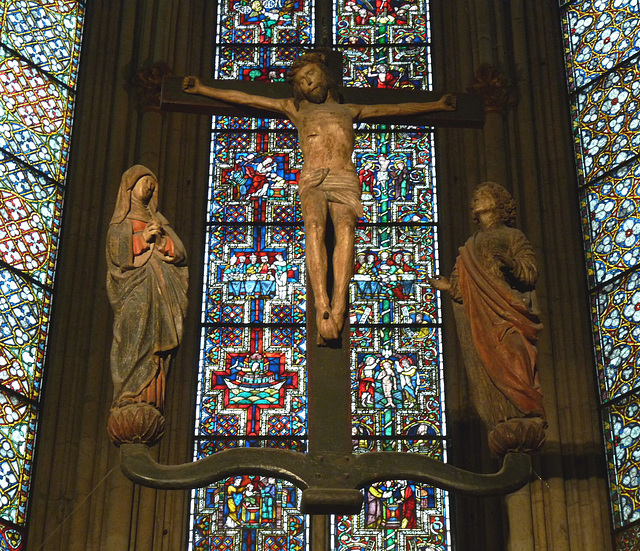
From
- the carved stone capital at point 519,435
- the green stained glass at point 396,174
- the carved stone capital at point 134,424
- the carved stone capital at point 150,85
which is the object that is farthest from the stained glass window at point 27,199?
the carved stone capital at point 519,435

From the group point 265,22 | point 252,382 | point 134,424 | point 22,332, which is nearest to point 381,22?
point 265,22

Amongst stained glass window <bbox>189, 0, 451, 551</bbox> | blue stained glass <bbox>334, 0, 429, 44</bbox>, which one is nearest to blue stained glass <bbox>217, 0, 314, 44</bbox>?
stained glass window <bbox>189, 0, 451, 551</bbox>

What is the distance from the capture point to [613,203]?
1145 centimetres

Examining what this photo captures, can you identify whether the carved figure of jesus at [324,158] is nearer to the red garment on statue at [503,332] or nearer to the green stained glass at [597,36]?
the red garment on statue at [503,332]

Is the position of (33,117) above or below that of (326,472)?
above

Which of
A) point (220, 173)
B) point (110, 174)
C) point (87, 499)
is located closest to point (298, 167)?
point (220, 173)

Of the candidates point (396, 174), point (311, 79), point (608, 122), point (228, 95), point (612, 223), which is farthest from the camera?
point (396, 174)

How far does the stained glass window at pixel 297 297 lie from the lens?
10.6 meters

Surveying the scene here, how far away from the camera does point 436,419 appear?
36.2ft

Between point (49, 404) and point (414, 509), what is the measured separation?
2403 mm

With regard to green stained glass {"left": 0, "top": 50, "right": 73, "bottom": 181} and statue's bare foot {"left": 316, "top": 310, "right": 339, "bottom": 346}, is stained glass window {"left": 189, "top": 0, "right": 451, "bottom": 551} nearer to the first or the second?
green stained glass {"left": 0, "top": 50, "right": 73, "bottom": 181}

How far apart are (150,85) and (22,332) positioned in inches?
84.9

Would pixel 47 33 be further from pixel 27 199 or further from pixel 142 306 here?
pixel 142 306

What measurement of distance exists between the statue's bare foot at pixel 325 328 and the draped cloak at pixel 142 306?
732 millimetres
